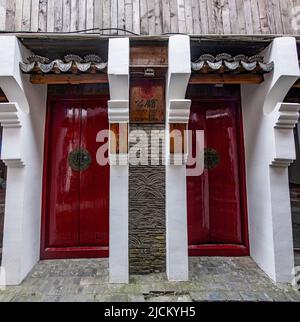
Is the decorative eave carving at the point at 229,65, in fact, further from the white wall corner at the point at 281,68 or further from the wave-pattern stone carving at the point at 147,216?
the wave-pattern stone carving at the point at 147,216

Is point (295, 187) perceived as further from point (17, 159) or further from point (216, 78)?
point (17, 159)

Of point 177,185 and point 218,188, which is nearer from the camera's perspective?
point 177,185

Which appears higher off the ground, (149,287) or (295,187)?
(295,187)

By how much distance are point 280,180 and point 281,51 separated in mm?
1681

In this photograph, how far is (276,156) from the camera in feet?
9.82

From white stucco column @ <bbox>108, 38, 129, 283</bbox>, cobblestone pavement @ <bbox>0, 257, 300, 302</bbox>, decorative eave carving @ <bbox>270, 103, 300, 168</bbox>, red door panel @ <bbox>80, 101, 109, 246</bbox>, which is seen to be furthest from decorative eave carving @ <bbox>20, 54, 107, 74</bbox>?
cobblestone pavement @ <bbox>0, 257, 300, 302</bbox>

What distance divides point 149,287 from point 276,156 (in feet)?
7.61

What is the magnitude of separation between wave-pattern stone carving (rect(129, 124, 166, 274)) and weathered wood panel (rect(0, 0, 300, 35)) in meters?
1.50

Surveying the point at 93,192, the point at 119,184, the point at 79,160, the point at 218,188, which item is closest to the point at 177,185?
the point at 119,184

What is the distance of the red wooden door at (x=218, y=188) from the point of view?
3.88 m

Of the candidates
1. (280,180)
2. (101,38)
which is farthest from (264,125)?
(101,38)

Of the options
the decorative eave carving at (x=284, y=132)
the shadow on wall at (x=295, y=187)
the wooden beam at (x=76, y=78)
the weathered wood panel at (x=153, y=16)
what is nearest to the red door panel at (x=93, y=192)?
the wooden beam at (x=76, y=78)

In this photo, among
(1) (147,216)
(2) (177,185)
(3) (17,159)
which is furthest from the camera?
(1) (147,216)
